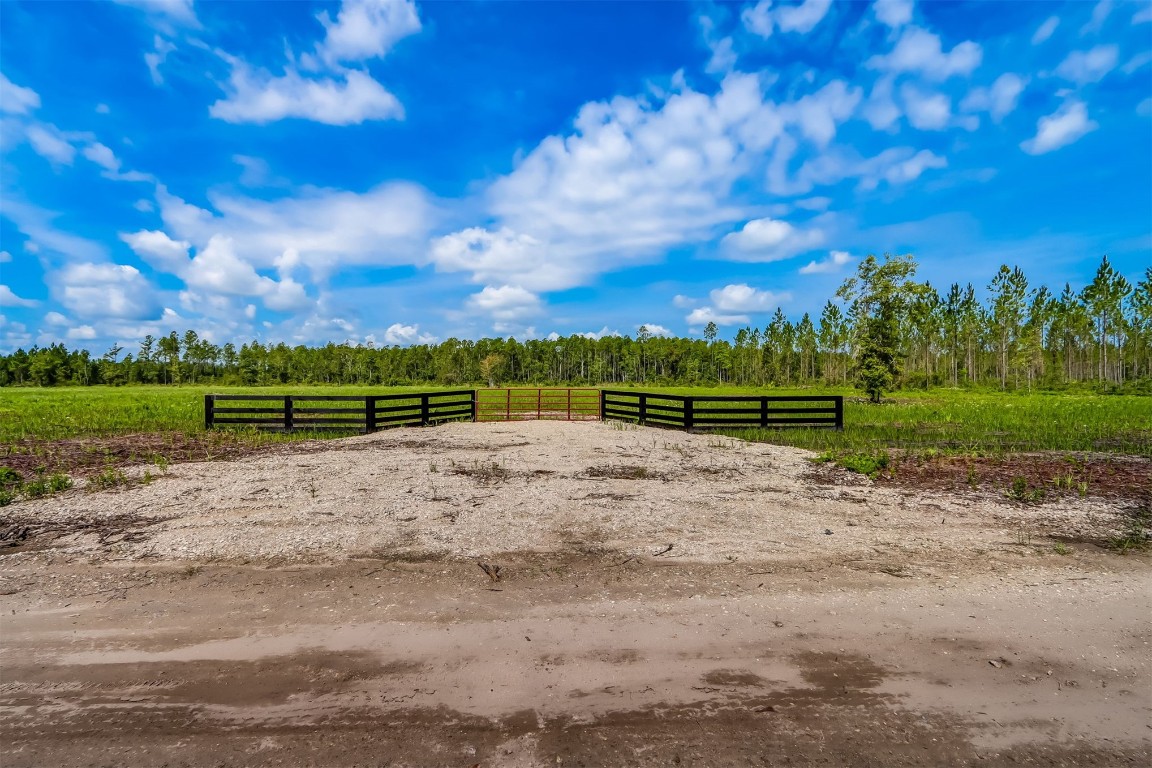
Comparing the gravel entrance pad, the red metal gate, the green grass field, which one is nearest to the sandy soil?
the gravel entrance pad

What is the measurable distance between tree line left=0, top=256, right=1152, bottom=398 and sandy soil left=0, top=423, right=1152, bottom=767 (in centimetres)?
3125

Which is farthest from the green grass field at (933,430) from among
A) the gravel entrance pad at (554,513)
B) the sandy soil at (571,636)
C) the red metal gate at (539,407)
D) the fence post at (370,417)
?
the sandy soil at (571,636)

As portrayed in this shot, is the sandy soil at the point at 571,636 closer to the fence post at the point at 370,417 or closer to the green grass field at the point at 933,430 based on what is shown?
the green grass field at the point at 933,430

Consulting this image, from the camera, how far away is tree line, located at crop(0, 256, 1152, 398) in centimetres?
3494

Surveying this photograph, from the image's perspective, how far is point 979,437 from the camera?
15.2m

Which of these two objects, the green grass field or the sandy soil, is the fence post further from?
the sandy soil

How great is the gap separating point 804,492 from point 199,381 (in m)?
143

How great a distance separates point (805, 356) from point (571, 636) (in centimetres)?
9033

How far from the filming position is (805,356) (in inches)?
3324

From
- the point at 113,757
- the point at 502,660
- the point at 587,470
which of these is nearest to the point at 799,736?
the point at 502,660

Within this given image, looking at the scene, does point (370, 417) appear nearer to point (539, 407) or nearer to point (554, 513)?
point (539, 407)

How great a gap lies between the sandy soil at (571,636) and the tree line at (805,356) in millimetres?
31255

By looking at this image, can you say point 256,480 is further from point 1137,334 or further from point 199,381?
point 199,381

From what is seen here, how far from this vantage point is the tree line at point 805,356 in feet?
115
